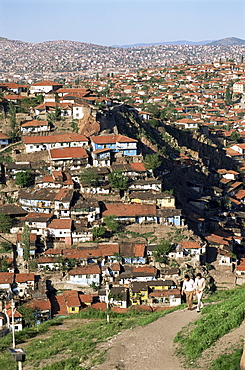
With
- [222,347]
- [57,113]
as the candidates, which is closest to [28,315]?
[222,347]

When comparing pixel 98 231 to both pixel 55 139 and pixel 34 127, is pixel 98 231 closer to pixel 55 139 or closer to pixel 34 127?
pixel 55 139

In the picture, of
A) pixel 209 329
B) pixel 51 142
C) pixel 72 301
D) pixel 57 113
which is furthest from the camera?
pixel 57 113

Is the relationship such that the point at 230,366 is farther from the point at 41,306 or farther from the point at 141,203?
the point at 141,203

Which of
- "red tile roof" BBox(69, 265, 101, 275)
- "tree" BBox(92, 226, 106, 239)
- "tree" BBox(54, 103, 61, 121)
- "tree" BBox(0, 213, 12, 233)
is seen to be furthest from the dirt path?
"tree" BBox(54, 103, 61, 121)

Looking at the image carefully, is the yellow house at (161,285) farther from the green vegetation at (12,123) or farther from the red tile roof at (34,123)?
the green vegetation at (12,123)

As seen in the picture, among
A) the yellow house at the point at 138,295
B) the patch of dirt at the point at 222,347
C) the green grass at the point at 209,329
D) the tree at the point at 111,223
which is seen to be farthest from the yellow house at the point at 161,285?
the patch of dirt at the point at 222,347

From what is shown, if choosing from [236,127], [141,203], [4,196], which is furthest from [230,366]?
[236,127]

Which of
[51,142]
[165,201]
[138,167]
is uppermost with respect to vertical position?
[51,142]

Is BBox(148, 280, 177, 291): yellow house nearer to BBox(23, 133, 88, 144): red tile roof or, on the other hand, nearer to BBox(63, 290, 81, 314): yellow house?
BBox(63, 290, 81, 314): yellow house
